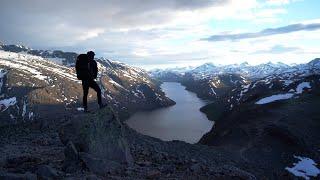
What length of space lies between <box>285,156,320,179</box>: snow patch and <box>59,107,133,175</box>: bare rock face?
142 ft

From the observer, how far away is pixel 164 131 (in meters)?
173

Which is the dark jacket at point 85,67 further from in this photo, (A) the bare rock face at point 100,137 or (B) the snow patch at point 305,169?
(B) the snow patch at point 305,169

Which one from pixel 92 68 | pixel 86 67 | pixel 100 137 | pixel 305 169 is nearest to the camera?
pixel 100 137

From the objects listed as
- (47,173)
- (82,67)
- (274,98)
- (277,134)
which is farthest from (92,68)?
(274,98)

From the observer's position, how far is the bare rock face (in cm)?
2358

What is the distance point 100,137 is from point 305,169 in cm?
4904

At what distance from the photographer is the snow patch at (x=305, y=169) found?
6251cm

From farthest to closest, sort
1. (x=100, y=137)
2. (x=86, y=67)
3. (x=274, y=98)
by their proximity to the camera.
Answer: (x=274, y=98), (x=86, y=67), (x=100, y=137)

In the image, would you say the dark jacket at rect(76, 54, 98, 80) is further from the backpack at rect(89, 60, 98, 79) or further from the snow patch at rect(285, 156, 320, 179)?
the snow patch at rect(285, 156, 320, 179)

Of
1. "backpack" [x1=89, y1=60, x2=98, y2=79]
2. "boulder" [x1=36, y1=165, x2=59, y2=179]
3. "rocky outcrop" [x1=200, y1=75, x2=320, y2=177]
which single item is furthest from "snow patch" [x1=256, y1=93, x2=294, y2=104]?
"boulder" [x1=36, y1=165, x2=59, y2=179]

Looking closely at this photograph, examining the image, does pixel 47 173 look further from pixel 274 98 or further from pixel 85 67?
pixel 274 98

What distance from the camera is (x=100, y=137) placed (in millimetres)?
23875

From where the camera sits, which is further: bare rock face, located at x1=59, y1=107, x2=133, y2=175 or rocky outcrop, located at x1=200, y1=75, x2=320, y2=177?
rocky outcrop, located at x1=200, y1=75, x2=320, y2=177

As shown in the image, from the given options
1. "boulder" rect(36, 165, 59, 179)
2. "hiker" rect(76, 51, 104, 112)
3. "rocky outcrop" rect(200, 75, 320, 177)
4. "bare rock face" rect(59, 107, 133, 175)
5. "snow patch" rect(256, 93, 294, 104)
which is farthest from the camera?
"snow patch" rect(256, 93, 294, 104)
